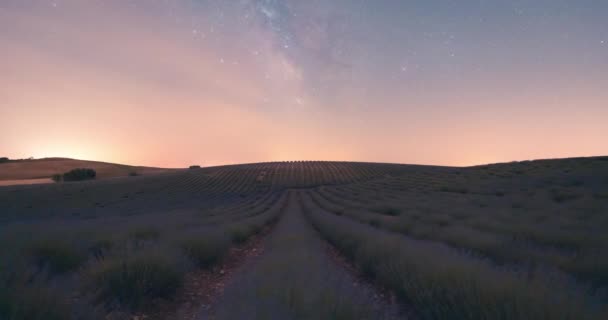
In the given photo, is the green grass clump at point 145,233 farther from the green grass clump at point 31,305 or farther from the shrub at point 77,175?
the shrub at point 77,175

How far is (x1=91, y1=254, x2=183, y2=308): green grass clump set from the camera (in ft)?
10.1

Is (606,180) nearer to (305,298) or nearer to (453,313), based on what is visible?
(453,313)

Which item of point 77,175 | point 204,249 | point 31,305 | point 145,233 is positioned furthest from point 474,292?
point 77,175

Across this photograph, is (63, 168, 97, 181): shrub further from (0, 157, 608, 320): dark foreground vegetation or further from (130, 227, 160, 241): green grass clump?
(0, 157, 608, 320): dark foreground vegetation

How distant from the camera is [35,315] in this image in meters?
1.89

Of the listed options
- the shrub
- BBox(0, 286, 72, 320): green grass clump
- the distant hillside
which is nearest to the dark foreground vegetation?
BBox(0, 286, 72, 320): green grass clump

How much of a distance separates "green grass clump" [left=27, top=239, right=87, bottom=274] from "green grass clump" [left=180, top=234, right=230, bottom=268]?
5.68 feet

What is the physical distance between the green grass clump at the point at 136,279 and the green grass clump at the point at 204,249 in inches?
55.9

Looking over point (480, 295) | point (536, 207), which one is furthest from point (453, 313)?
point (536, 207)

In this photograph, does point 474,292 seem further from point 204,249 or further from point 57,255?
point 57,255

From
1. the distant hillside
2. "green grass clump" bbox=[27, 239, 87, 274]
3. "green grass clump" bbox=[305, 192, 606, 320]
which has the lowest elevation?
"green grass clump" bbox=[27, 239, 87, 274]

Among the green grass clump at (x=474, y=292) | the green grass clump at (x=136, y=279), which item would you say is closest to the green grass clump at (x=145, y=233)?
the green grass clump at (x=136, y=279)

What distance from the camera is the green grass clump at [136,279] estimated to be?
3092 mm

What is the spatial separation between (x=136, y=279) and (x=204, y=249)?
7.74ft
